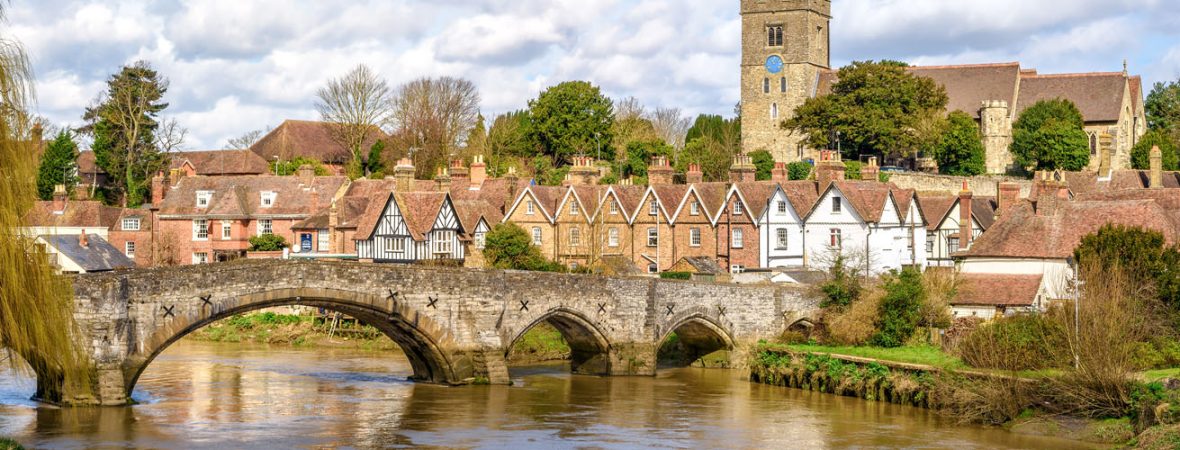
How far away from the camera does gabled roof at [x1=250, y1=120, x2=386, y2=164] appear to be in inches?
3246

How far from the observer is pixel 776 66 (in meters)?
88.1

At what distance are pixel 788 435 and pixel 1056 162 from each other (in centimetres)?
4796

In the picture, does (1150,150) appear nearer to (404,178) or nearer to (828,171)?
(828,171)

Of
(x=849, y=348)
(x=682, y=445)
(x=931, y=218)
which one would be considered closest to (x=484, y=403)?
(x=682, y=445)

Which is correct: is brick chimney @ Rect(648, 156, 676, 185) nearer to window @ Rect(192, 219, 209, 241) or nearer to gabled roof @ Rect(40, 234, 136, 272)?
window @ Rect(192, 219, 209, 241)

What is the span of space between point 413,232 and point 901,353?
2393cm

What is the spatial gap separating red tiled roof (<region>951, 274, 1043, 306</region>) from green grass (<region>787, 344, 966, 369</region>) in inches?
146

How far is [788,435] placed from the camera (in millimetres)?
35062

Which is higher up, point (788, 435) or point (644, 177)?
point (644, 177)

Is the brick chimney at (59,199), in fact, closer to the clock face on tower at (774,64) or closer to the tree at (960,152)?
the clock face on tower at (774,64)

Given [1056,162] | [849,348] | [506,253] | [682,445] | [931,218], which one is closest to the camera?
[682,445]

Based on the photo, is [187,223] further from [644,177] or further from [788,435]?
[788,435]

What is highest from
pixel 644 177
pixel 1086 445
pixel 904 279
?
pixel 644 177

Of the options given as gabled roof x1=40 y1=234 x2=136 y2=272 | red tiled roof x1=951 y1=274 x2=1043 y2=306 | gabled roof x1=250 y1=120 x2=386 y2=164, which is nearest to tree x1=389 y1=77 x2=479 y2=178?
gabled roof x1=250 y1=120 x2=386 y2=164
